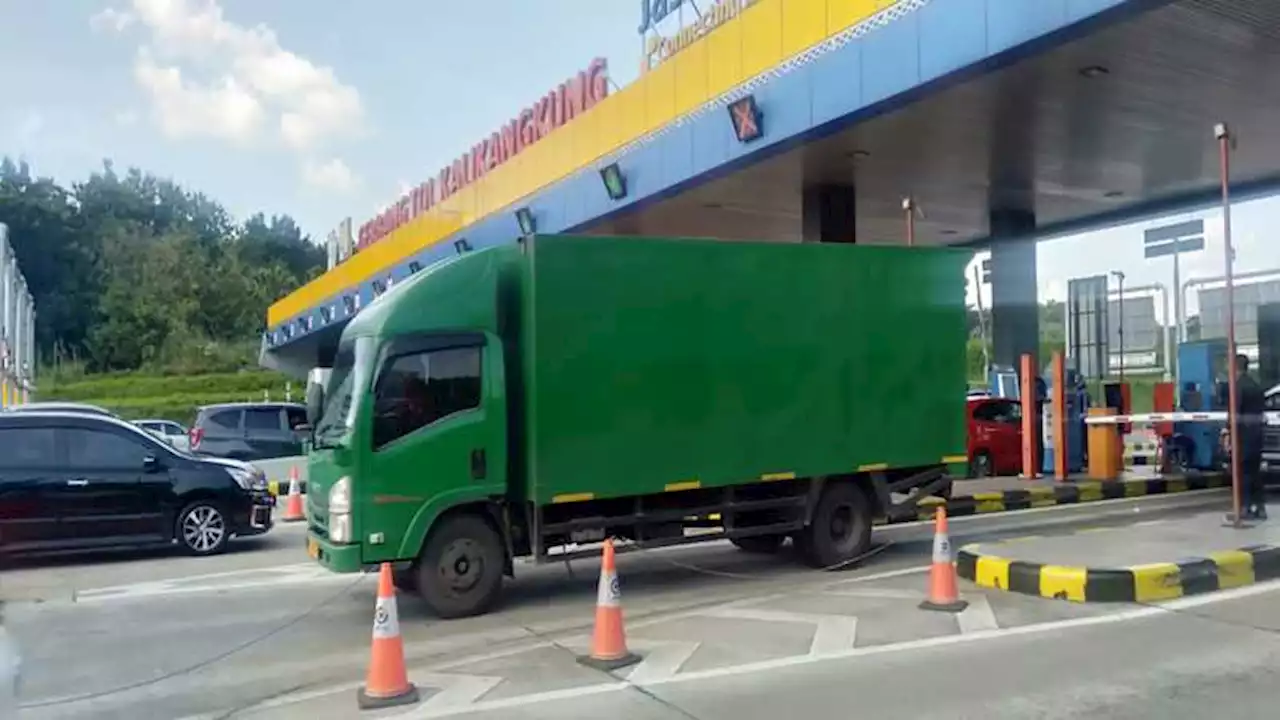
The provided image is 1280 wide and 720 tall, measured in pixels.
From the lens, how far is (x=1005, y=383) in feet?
71.8

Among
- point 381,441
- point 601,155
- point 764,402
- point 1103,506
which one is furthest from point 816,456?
point 601,155

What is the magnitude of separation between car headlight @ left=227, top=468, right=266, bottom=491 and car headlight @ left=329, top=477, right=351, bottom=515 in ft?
17.6

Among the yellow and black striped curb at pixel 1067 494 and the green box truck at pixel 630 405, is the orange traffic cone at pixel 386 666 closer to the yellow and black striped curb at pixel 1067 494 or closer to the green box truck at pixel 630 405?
the green box truck at pixel 630 405

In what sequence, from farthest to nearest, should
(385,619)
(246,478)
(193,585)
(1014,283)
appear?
(1014,283)
(246,478)
(193,585)
(385,619)

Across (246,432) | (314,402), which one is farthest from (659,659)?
(246,432)

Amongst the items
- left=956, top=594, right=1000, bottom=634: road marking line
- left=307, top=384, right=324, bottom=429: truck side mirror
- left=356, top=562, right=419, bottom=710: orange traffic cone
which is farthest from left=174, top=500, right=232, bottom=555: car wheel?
left=956, top=594, right=1000, bottom=634: road marking line

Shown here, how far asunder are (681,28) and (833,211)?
410 centimetres

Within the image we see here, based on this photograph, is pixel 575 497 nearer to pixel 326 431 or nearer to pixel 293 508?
pixel 326 431

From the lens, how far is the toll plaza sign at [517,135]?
74.9 ft

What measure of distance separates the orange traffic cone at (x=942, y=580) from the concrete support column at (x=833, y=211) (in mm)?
10232

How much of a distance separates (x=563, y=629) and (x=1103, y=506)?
994cm

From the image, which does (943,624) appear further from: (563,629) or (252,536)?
(252,536)

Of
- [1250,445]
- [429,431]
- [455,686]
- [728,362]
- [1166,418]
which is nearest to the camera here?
[455,686]

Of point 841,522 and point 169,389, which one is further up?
point 169,389
